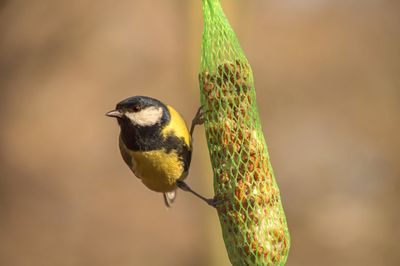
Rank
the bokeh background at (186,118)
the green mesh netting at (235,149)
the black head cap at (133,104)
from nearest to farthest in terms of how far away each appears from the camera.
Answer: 1. the green mesh netting at (235,149)
2. the black head cap at (133,104)
3. the bokeh background at (186,118)

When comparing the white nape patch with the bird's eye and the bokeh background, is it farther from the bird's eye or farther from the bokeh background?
the bokeh background

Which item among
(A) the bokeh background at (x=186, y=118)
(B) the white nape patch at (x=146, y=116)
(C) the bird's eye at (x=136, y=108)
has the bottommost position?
(A) the bokeh background at (x=186, y=118)

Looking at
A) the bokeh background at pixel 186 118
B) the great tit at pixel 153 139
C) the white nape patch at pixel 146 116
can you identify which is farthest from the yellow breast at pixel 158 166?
the bokeh background at pixel 186 118

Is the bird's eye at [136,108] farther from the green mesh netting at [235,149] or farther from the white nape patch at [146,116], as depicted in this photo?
the green mesh netting at [235,149]

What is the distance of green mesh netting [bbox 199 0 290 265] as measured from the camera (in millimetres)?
2662

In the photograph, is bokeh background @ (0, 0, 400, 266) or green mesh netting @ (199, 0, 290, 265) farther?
bokeh background @ (0, 0, 400, 266)

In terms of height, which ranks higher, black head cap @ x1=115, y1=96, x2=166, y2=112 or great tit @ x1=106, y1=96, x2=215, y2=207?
black head cap @ x1=115, y1=96, x2=166, y2=112

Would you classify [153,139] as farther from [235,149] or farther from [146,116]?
[235,149]

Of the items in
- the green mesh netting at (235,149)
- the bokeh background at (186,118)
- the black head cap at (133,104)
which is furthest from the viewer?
the bokeh background at (186,118)

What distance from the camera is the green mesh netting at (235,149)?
266cm

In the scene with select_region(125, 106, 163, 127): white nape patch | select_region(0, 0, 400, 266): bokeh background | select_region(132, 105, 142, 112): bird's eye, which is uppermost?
select_region(132, 105, 142, 112): bird's eye

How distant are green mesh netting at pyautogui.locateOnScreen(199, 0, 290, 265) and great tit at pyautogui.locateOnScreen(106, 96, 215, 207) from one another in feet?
0.70

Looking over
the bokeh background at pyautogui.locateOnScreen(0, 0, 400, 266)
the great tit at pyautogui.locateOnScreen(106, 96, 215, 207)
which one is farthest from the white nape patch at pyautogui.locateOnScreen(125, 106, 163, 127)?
the bokeh background at pyautogui.locateOnScreen(0, 0, 400, 266)
